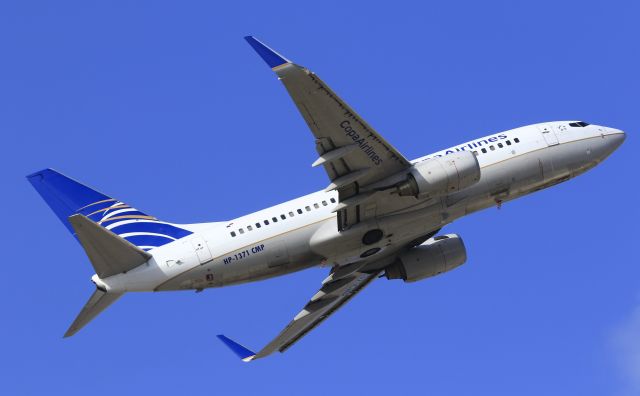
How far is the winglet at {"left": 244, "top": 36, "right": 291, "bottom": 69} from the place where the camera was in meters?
42.2

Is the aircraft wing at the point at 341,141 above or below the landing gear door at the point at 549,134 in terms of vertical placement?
below

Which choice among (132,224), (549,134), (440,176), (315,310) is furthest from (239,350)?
(549,134)

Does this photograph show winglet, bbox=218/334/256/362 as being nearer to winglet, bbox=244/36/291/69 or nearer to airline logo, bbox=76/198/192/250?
airline logo, bbox=76/198/192/250

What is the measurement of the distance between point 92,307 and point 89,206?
591cm

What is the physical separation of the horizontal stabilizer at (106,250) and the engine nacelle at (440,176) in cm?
1133

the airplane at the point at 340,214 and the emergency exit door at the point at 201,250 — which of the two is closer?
the airplane at the point at 340,214

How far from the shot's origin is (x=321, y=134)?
45.8 meters

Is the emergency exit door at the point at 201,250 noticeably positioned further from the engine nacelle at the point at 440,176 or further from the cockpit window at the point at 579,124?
the cockpit window at the point at 579,124

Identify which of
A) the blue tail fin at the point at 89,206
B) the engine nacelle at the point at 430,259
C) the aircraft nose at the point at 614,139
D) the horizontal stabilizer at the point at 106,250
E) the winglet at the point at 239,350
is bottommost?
the winglet at the point at 239,350

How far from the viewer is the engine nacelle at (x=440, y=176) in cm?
4822

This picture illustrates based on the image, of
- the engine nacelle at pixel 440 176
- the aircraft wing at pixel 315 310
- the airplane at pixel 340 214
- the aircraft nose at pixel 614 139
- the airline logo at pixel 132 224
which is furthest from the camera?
the aircraft wing at pixel 315 310

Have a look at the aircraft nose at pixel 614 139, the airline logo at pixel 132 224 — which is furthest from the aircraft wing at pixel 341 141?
the aircraft nose at pixel 614 139

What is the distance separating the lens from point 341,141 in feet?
152

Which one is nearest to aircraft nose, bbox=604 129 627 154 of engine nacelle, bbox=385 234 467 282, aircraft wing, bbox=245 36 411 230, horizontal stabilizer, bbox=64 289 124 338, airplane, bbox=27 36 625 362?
airplane, bbox=27 36 625 362
